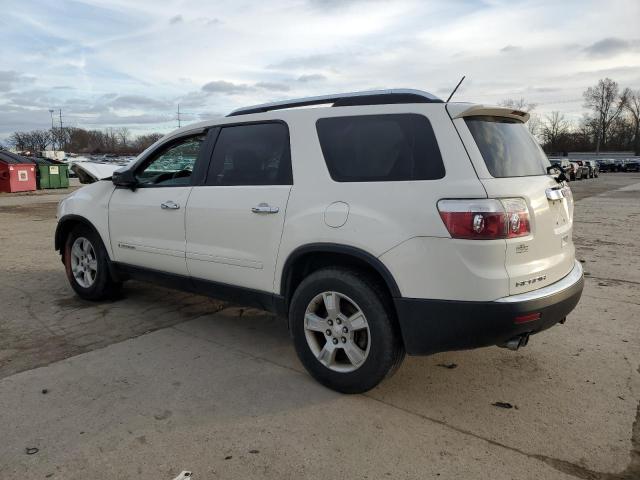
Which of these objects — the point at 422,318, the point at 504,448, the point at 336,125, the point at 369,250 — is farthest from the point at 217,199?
the point at 504,448

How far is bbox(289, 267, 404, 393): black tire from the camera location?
→ 3113 mm

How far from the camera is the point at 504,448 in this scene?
9.07ft

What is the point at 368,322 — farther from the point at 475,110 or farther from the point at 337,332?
the point at 475,110

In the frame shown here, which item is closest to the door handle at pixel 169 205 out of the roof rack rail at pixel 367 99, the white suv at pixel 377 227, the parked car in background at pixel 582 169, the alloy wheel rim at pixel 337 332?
the white suv at pixel 377 227

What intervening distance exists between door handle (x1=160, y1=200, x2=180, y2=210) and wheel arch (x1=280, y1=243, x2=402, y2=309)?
4.19 ft

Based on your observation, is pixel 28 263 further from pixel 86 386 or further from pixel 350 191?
pixel 350 191

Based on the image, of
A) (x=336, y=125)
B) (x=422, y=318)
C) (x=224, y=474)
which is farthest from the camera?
(x=336, y=125)

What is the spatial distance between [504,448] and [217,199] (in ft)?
8.47

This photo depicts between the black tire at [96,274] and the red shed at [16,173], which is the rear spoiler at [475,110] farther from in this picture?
the red shed at [16,173]

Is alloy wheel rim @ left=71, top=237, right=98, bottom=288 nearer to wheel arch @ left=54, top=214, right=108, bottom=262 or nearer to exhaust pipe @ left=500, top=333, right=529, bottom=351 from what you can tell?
wheel arch @ left=54, top=214, right=108, bottom=262

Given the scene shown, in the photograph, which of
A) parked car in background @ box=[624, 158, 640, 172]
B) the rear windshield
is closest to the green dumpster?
the rear windshield

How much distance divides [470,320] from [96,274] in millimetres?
3953

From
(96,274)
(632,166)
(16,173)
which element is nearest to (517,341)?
(96,274)

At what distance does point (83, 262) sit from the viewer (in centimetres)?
549
